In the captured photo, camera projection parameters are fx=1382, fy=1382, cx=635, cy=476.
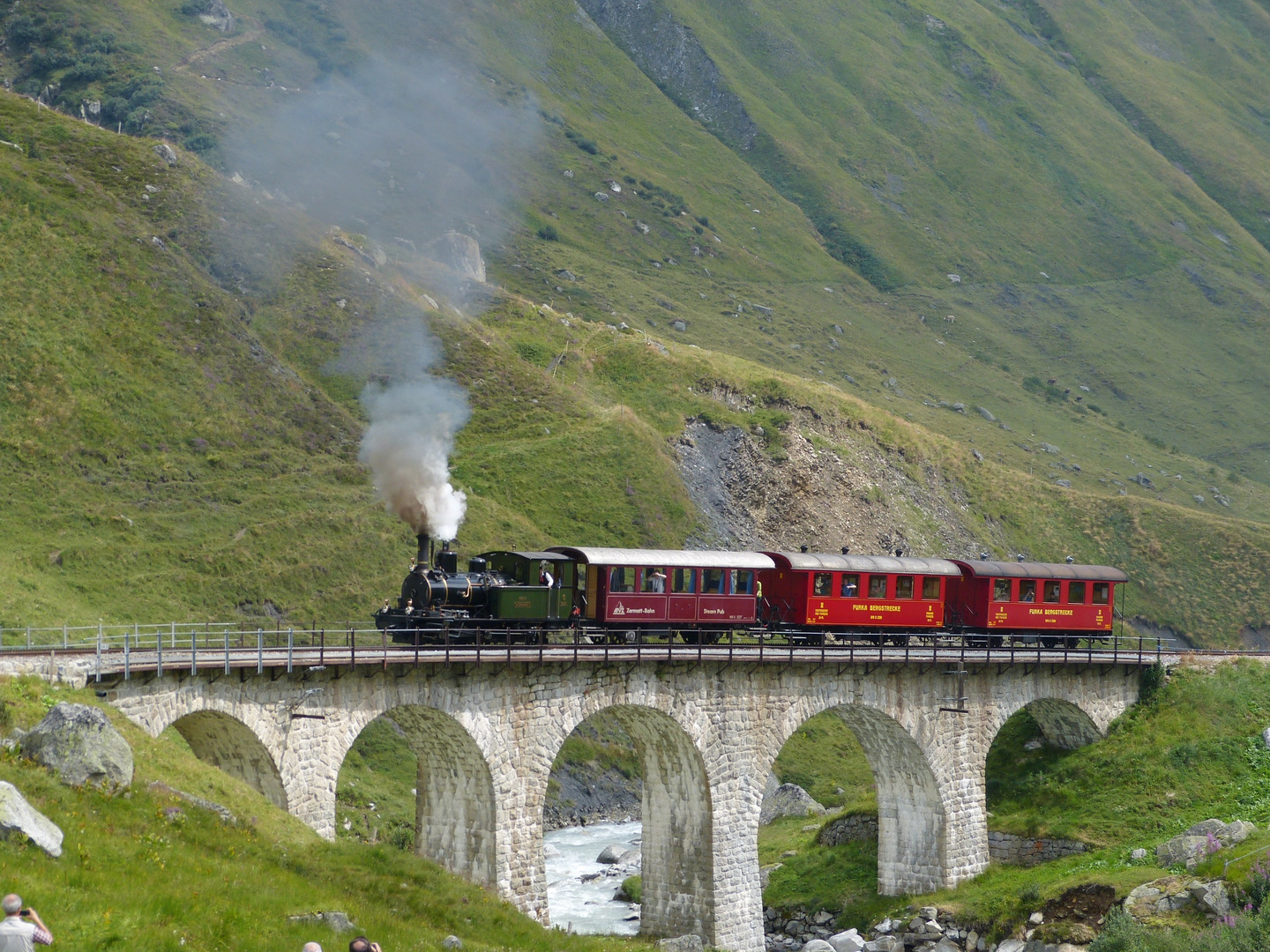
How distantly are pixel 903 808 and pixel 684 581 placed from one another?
12527 millimetres

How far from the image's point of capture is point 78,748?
78.0 ft

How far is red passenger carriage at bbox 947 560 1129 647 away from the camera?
53156mm

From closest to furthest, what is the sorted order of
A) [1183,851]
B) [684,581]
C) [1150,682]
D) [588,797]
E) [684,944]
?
[684,944] → [1183,851] → [684,581] → [1150,682] → [588,797]

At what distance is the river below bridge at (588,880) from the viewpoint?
4600 centimetres

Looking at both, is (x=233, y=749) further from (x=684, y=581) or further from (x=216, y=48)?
(x=216, y=48)

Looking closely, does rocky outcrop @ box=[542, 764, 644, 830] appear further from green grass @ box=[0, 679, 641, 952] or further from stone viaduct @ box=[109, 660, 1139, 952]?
green grass @ box=[0, 679, 641, 952]

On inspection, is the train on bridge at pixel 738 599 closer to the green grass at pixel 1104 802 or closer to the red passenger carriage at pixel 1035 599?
the red passenger carriage at pixel 1035 599

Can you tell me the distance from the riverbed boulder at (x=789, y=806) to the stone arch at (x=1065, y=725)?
11348mm

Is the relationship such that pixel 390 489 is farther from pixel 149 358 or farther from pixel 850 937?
pixel 149 358

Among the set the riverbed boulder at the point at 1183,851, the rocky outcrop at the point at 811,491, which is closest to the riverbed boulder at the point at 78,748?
the riverbed boulder at the point at 1183,851

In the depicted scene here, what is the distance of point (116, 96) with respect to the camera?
128 meters

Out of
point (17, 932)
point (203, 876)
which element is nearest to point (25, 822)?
point (203, 876)

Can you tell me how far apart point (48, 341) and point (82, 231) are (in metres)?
12.2

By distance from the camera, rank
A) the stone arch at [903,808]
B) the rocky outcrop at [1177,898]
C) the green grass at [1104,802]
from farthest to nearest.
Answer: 1. the stone arch at [903,808]
2. the green grass at [1104,802]
3. the rocky outcrop at [1177,898]
